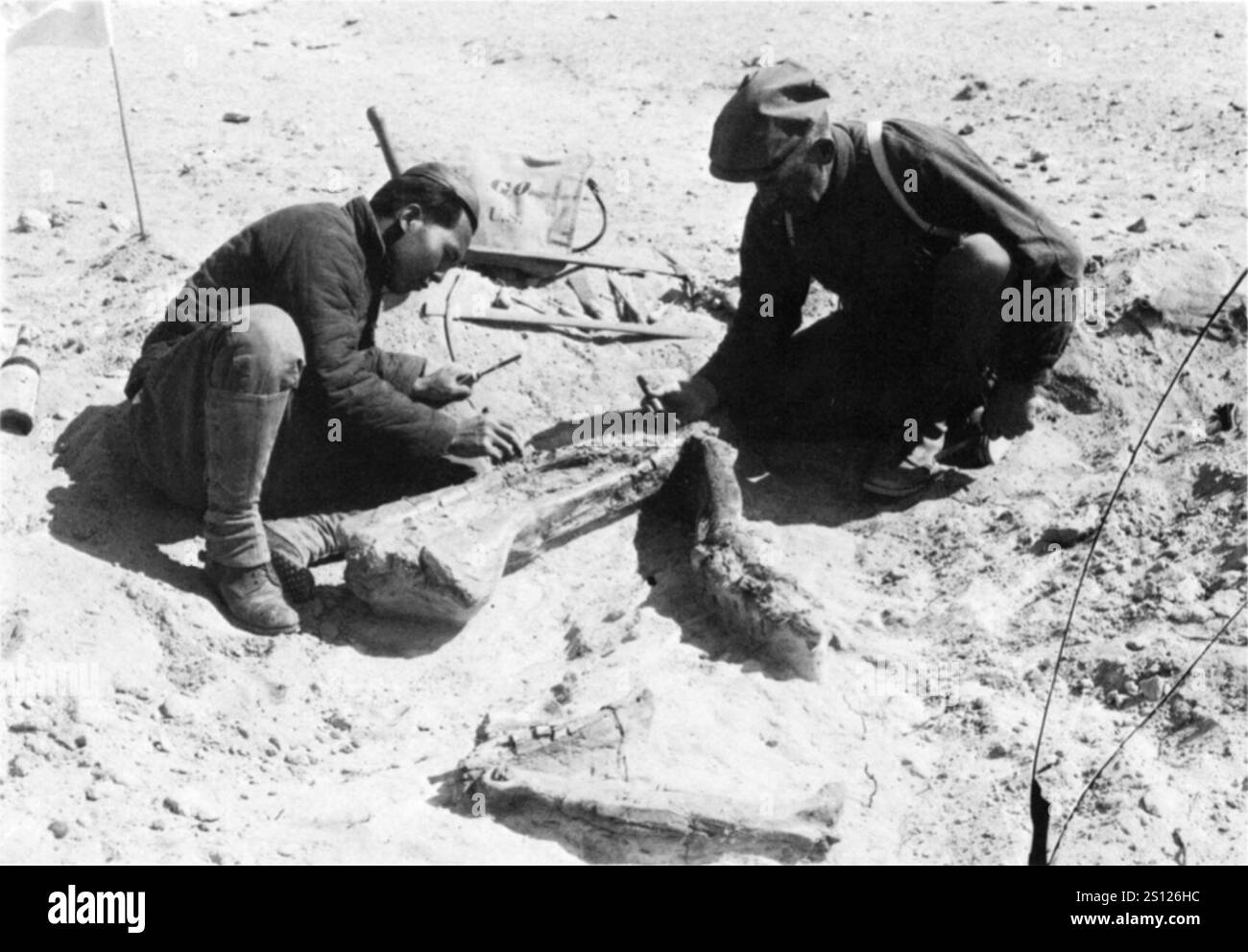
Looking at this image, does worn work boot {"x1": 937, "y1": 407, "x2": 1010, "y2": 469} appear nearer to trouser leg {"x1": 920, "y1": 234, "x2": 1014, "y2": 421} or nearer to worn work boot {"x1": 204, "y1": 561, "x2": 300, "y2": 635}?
trouser leg {"x1": 920, "y1": 234, "x2": 1014, "y2": 421}

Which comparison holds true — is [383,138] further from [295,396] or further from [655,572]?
[655,572]

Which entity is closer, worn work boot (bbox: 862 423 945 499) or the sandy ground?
the sandy ground

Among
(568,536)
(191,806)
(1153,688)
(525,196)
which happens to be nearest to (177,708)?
(191,806)

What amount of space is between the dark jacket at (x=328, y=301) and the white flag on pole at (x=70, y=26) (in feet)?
6.10

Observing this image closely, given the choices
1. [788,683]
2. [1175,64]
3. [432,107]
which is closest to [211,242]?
[432,107]

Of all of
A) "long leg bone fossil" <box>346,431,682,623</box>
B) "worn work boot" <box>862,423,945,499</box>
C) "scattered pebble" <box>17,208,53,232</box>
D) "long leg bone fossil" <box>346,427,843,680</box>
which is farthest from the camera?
"scattered pebble" <box>17,208,53,232</box>

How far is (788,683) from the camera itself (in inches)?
193

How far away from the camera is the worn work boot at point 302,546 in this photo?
5.34 meters

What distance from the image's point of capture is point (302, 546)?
5.46m

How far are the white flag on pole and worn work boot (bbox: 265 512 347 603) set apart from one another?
2426 mm

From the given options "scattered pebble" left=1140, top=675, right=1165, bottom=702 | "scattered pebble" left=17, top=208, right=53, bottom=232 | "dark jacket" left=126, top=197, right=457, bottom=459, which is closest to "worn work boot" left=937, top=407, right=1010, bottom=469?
"scattered pebble" left=1140, top=675, right=1165, bottom=702

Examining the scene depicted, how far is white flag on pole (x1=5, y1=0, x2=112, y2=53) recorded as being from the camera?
22.0ft

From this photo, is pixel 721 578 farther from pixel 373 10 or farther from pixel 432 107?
pixel 373 10

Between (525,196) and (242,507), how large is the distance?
8.27 ft
